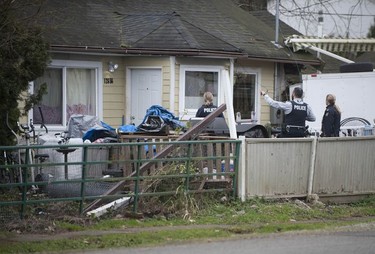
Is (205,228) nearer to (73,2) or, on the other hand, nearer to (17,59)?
(17,59)

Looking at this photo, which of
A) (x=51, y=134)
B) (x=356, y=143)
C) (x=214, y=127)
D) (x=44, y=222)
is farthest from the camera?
(x=51, y=134)

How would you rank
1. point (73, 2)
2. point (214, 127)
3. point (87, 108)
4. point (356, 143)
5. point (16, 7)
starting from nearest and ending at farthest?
point (16, 7), point (356, 143), point (214, 127), point (87, 108), point (73, 2)

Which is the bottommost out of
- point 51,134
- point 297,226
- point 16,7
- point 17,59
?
point 297,226

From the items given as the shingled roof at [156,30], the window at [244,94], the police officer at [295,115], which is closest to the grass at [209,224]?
the police officer at [295,115]

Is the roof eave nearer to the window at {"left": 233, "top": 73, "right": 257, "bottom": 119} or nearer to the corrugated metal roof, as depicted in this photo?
the window at {"left": 233, "top": 73, "right": 257, "bottom": 119}

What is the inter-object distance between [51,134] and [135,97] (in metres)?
2.44

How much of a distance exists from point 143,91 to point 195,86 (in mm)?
1263

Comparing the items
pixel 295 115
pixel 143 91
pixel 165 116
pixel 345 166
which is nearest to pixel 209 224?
pixel 345 166

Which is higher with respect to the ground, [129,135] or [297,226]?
[129,135]

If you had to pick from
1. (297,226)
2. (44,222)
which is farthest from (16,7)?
(297,226)

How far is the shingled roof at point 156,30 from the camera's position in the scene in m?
16.4

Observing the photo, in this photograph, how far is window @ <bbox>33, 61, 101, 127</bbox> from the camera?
16328 mm

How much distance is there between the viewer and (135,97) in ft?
56.5

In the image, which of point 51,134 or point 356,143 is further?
point 51,134
